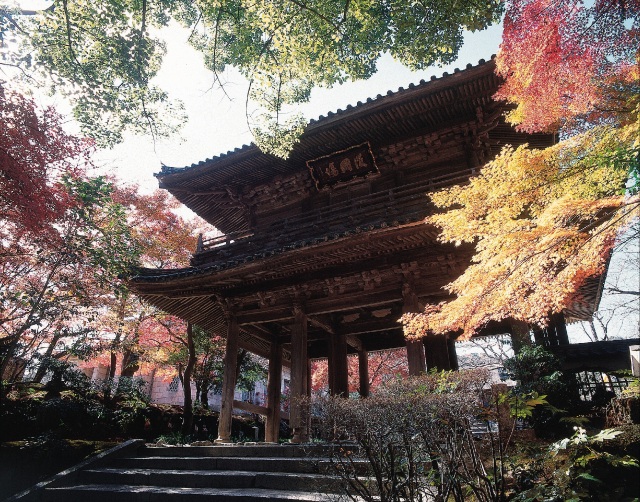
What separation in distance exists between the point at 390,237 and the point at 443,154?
354 cm

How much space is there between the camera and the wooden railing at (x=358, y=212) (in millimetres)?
8672

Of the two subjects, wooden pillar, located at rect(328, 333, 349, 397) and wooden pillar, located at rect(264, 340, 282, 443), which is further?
wooden pillar, located at rect(264, 340, 282, 443)

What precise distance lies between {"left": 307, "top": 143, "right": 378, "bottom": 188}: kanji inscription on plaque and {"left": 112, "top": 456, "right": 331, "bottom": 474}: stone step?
707 centimetres

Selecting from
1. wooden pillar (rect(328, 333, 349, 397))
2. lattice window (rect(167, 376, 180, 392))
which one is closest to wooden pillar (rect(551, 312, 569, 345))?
wooden pillar (rect(328, 333, 349, 397))

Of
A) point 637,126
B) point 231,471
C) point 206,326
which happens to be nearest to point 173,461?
point 231,471

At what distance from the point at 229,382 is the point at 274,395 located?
7.06ft

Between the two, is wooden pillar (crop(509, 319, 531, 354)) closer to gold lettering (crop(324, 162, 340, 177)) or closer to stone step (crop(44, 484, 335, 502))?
stone step (crop(44, 484, 335, 502))

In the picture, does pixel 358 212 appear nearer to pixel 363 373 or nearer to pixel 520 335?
pixel 520 335

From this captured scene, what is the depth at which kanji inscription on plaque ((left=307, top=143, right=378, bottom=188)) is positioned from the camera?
10.2 metres

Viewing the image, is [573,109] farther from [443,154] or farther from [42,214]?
[42,214]

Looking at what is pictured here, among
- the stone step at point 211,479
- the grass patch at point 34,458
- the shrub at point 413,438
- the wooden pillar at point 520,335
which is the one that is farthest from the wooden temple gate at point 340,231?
the shrub at point 413,438

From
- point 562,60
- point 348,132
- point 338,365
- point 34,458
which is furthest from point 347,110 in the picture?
point 34,458

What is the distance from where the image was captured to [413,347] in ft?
26.4

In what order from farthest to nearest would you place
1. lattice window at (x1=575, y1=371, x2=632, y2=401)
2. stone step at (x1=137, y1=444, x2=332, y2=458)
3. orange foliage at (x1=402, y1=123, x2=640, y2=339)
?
1. lattice window at (x1=575, y1=371, x2=632, y2=401)
2. stone step at (x1=137, y1=444, x2=332, y2=458)
3. orange foliage at (x1=402, y1=123, x2=640, y2=339)
